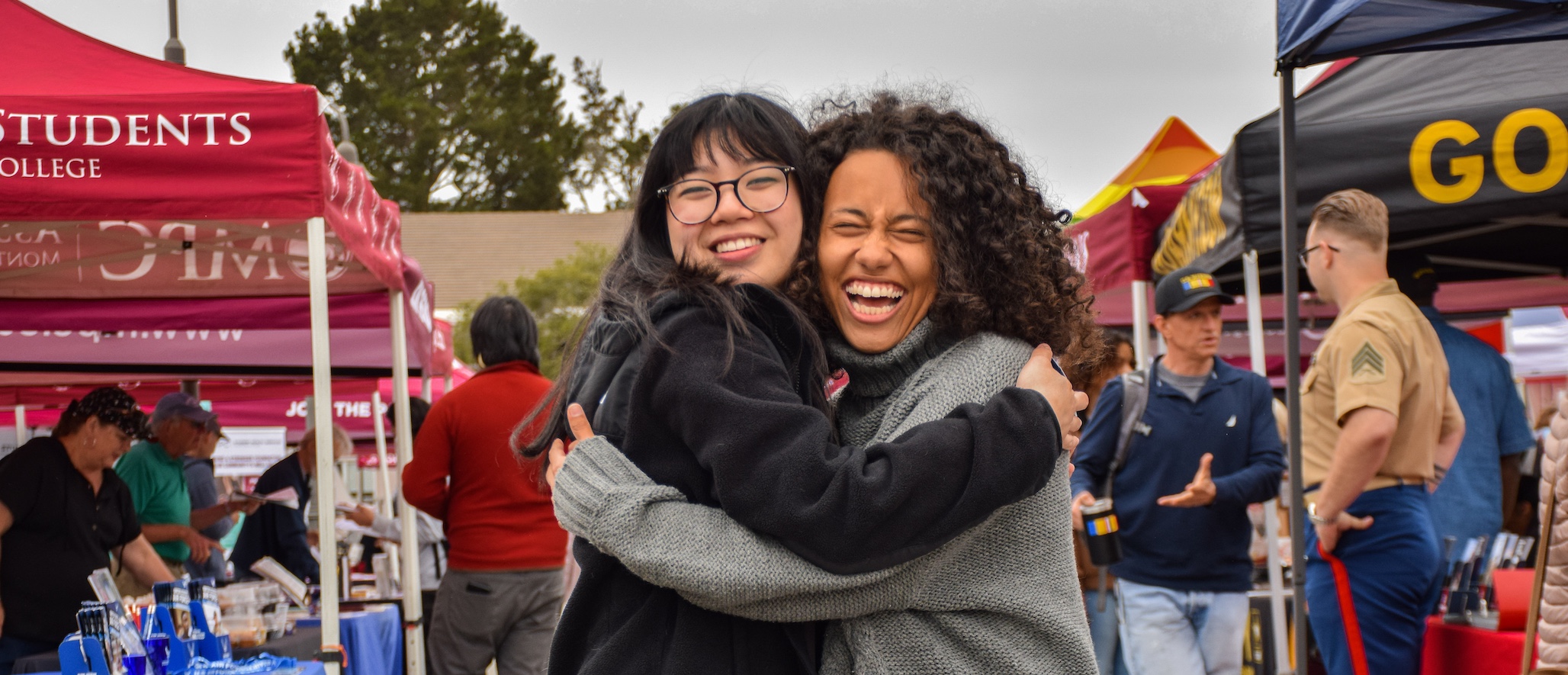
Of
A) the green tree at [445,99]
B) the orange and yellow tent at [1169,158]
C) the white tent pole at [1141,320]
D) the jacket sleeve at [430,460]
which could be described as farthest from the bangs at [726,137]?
the green tree at [445,99]

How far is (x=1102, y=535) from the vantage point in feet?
13.9

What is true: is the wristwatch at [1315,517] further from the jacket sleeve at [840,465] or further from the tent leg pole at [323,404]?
the tent leg pole at [323,404]

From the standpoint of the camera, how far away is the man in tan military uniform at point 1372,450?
3.62 m

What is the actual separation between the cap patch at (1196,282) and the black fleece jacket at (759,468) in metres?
3.43

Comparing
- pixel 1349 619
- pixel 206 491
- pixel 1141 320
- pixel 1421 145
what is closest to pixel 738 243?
pixel 1349 619

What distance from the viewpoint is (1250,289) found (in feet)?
16.2

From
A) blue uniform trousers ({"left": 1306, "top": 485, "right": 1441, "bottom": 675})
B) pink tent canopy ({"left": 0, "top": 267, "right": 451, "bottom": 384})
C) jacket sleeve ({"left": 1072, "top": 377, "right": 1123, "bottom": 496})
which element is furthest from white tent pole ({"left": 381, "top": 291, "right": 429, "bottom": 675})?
blue uniform trousers ({"left": 1306, "top": 485, "right": 1441, "bottom": 675})

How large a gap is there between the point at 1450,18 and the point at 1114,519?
1.95m

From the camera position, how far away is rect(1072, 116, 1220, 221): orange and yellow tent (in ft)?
30.3

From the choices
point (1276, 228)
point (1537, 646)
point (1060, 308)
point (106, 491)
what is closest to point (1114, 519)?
point (1276, 228)

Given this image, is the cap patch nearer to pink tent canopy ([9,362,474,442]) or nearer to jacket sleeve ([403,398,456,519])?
jacket sleeve ([403,398,456,519])

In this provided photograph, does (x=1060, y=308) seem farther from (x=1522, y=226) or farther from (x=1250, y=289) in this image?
(x=1522, y=226)

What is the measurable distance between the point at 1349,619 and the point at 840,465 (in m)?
2.88

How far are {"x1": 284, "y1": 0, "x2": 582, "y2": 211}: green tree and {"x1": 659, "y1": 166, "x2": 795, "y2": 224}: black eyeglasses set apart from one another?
39.0 metres
